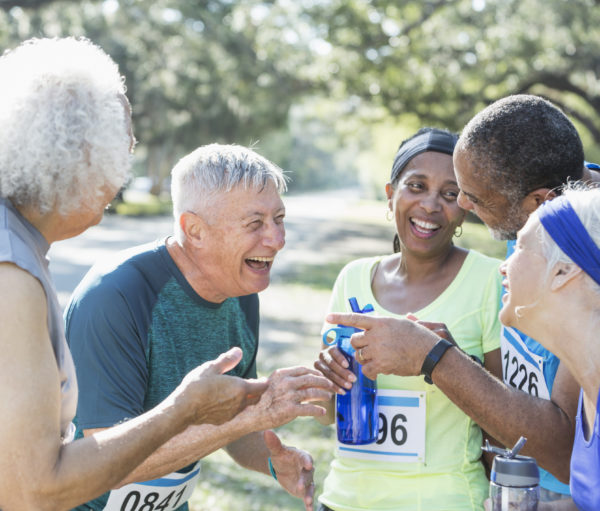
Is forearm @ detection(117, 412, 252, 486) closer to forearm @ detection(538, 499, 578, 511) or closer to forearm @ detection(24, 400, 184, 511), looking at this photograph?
forearm @ detection(24, 400, 184, 511)

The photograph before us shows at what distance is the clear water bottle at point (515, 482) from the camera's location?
201 cm

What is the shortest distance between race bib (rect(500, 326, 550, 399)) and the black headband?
85 cm

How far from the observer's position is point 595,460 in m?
2.09

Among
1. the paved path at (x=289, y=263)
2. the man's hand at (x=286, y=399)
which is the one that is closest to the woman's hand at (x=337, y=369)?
the man's hand at (x=286, y=399)

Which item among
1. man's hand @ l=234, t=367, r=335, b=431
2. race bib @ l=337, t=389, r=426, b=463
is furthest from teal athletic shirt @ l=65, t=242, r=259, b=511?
race bib @ l=337, t=389, r=426, b=463

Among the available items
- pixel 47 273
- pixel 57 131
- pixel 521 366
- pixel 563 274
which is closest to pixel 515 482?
pixel 563 274

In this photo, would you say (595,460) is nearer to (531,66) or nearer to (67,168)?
(67,168)

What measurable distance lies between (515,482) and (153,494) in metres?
1.45

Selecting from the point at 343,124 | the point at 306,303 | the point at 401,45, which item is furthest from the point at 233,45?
the point at 343,124

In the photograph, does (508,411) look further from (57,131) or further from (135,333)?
(57,131)

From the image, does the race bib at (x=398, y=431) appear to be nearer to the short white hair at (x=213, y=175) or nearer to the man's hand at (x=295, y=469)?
the man's hand at (x=295, y=469)

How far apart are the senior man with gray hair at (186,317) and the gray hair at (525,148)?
897mm

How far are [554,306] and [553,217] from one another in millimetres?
259

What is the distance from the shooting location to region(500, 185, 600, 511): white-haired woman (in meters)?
2.08
